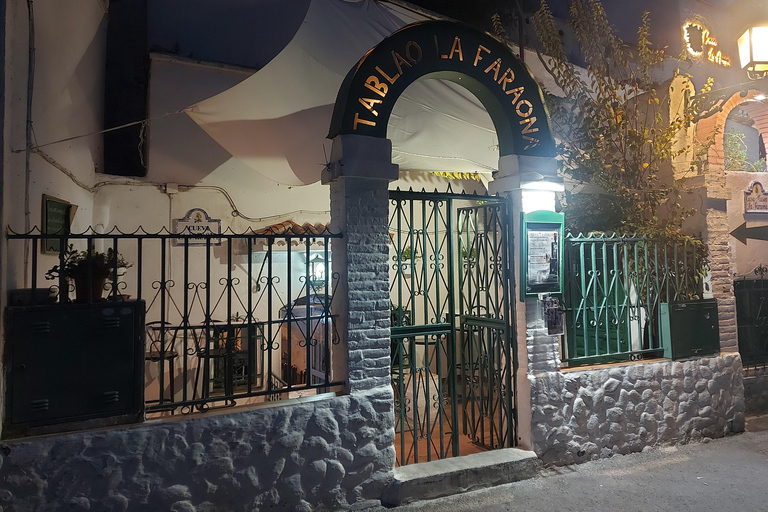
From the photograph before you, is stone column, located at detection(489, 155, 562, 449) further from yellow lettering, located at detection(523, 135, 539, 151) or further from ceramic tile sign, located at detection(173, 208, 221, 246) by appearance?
ceramic tile sign, located at detection(173, 208, 221, 246)

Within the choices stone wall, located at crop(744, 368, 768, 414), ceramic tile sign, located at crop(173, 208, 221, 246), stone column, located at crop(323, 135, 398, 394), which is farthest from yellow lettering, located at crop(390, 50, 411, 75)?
stone wall, located at crop(744, 368, 768, 414)

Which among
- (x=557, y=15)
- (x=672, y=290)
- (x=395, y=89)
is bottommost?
(x=672, y=290)

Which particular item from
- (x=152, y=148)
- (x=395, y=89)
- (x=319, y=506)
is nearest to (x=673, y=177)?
(x=395, y=89)

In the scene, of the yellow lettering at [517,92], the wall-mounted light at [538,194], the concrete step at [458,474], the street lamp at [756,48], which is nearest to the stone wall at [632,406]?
the concrete step at [458,474]

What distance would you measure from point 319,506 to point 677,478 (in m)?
3.59

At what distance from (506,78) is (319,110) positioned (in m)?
2.64

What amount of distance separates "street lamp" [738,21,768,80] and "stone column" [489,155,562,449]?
3407mm

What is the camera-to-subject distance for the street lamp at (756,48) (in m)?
6.37

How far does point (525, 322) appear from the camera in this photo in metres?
5.29

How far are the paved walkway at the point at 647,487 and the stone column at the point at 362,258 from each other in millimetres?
1263

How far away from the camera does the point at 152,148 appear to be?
7.72 m

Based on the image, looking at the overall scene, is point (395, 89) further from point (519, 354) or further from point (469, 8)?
point (469, 8)

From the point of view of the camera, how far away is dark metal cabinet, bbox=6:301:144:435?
11.6 feet

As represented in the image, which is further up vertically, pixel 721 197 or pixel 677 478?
pixel 721 197
